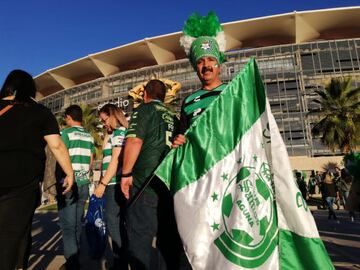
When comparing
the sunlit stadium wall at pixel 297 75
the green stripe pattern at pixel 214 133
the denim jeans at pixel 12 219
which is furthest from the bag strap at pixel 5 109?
the sunlit stadium wall at pixel 297 75

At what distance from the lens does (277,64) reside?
40.1 metres

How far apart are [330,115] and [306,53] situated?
51.4 ft

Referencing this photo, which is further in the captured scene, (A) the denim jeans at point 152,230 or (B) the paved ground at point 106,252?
(B) the paved ground at point 106,252

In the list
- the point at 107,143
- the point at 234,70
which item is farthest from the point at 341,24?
the point at 107,143

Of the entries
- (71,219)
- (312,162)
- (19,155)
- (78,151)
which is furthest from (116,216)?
(312,162)

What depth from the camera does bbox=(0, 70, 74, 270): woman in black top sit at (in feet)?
7.06

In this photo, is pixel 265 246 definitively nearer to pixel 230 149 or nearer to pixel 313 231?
pixel 313 231

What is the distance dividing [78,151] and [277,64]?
1557 inches

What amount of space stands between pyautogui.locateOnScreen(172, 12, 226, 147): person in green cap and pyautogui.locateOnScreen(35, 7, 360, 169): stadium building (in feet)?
103

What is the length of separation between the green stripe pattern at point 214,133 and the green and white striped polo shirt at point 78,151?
2083 mm

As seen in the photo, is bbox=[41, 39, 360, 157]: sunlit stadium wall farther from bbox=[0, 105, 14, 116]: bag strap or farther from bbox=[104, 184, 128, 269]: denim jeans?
bbox=[0, 105, 14, 116]: bag strap

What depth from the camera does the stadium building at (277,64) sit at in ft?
122

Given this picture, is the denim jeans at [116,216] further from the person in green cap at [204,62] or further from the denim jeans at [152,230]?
the person in green cap at [204,62]

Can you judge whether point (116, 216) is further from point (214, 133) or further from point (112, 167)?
point (214, 133)
